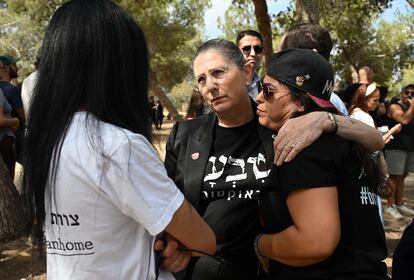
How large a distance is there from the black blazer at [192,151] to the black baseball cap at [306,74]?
40 centimetres

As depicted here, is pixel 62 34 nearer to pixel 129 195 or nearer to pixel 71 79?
pixel 71 79

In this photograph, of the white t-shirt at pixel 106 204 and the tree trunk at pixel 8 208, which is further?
the tree trunk at pixel 8 208

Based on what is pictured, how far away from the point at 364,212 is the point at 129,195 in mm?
793

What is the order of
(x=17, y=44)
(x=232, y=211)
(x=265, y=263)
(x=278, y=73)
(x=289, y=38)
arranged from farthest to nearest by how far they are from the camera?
(x=17, y=44) → (x=289, y=38) → (x=232, y=211) → (x=265, y=263) → (x=278, y=73)

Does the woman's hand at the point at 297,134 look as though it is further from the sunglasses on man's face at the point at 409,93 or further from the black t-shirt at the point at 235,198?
the sunglasses on man's face at the point at 409,93

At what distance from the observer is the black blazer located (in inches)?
79.7

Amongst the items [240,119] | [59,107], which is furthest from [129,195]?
[240,119]

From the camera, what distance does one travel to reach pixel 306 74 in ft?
5.25

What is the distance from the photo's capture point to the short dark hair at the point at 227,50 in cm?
220

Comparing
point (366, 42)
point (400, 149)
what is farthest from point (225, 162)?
point (366, 42)

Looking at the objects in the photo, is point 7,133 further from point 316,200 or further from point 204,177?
point 316,200

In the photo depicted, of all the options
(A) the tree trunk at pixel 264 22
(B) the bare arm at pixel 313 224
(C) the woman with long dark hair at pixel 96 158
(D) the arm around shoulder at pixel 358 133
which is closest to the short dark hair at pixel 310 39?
(D) the arm around shoulder at pixel 358 133

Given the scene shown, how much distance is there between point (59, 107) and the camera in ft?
4.00

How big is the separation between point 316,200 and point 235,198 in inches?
25.2
